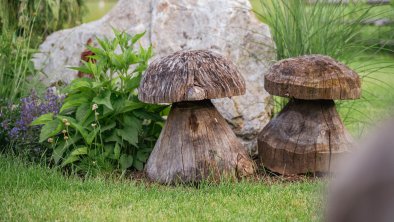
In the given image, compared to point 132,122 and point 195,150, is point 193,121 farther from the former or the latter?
point 132,122

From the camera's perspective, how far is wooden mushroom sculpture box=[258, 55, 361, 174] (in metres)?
4.51

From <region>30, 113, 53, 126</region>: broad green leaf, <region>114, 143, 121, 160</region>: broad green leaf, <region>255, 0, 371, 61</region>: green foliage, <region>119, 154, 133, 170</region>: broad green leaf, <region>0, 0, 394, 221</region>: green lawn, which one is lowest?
<region>0, 0, 394, 221</region>: green lawn

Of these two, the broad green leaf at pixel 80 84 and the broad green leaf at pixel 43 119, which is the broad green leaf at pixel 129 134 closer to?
the broad green leaf at pixel 80 84

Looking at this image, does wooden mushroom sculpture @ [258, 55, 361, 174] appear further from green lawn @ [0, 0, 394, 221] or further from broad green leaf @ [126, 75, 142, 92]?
broad green leaf @ [126, 75, 142, 92]

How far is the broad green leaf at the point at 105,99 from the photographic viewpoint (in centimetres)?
451

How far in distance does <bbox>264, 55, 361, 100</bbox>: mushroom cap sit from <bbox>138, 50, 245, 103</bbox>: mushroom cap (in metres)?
0.35

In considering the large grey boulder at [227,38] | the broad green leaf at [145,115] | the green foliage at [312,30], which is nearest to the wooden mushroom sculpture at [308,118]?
the large grey boulder at [227,38]

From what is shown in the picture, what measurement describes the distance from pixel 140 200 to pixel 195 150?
2.30ft

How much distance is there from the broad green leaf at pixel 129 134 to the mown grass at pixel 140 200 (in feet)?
1.14

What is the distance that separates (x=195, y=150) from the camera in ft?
14.8

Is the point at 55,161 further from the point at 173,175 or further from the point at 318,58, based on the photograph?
the point at 318,58

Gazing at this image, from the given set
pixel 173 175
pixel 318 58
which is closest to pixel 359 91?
pixel 318 58

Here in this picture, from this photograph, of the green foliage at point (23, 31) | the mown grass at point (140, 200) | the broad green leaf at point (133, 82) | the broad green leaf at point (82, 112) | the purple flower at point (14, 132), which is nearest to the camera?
the mown grass at point (140, 200)

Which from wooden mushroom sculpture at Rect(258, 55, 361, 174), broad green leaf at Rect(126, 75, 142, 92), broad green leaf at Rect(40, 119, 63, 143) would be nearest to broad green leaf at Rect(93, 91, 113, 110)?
broad green leaf at Rect(126, 75, 142, 92)
